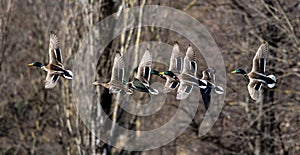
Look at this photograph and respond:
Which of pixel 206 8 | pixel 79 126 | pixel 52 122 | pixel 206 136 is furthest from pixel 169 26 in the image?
pixel 52 122

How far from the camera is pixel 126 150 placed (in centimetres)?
1395

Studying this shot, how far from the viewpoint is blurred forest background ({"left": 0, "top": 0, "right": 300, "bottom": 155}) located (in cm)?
1202

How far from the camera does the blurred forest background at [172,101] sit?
473 inches

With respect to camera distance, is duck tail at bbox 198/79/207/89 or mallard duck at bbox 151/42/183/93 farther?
mallard duck at bbox 151/42/183/93

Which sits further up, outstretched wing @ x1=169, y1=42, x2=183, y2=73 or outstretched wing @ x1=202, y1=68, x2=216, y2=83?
outstretched wing @ x1=169, y1=42, x2=183, y2=73

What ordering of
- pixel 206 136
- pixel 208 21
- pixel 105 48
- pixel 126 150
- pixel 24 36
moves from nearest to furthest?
1. pixel 105 48
2. pixel 126 150
3. pixel 206 136
4. pixel 208 21
5. pixel 24 36

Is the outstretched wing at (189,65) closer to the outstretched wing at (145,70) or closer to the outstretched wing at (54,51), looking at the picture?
the outstretched wing at (145,70)

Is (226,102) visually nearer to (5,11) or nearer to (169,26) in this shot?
(169,26)

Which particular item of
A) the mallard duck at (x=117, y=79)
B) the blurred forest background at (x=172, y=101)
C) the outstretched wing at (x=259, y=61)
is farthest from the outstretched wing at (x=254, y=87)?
the blurred forest background at (x=172, y=101)

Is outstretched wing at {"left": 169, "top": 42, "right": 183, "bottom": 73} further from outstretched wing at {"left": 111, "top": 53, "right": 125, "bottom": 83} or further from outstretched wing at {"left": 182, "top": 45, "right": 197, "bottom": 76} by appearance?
outstretched wing at {"left": 111, "top": 53, "right": 125, "bottom": 83}

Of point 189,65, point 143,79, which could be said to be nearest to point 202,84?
point 189,65

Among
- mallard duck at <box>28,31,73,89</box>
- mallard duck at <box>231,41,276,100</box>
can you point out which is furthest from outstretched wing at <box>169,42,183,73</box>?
mallard duck at <box>28,31,73,89</box>

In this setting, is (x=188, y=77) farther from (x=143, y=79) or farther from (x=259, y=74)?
(x=259, y=74)

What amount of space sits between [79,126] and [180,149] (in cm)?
587
